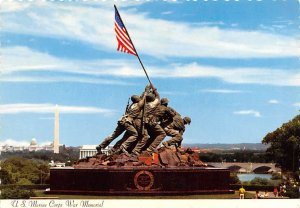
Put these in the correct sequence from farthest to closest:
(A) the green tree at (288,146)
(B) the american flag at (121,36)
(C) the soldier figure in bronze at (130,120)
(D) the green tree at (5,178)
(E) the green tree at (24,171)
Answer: (A) the green tree at (288,146), (E) the green tree at (24,171), (D) the green tree at (5,178), (C) the soldier figure in bronze at (130,120), (B) the american flag at (121,36)

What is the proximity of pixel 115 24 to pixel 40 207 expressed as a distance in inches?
331

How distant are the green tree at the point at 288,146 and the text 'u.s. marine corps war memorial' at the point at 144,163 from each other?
1579cm

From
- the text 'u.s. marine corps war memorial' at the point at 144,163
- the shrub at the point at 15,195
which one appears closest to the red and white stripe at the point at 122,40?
the text 'u.s. marine corps war memorial' at the point at 144,163

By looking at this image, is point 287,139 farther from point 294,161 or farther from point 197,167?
point 197,167

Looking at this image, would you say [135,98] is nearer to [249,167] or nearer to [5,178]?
[5,178]

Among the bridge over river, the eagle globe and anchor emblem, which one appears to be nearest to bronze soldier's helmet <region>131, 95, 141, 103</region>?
the eagle globe and anchor emblem

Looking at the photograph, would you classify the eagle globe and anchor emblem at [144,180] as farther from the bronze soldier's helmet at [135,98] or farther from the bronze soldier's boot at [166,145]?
the bronze soldier's helmet at [135,98]

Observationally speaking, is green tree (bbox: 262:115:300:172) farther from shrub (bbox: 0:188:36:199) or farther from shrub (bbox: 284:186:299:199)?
shrub (bbox: 0:188:36:199)

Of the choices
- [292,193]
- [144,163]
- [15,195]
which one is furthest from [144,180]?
[292,193]

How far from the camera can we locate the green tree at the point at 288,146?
37938 millimetres

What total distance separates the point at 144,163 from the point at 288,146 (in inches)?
771

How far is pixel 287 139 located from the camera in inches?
1543

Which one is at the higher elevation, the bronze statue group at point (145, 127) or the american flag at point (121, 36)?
the american flag at point (121, 36)

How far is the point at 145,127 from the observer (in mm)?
23266
